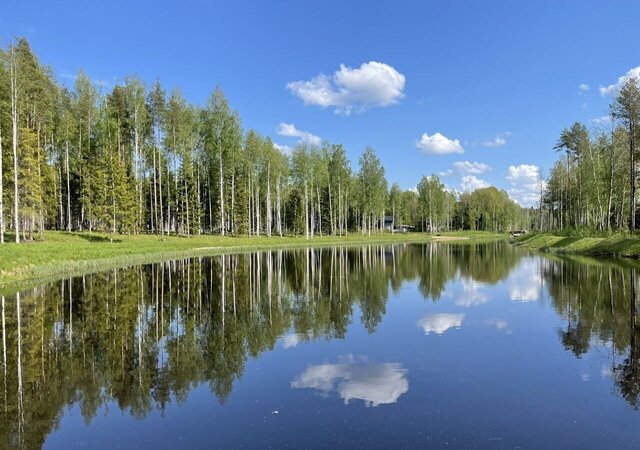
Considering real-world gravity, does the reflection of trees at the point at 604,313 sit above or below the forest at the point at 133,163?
below

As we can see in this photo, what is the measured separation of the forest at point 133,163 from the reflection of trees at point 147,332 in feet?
57.5

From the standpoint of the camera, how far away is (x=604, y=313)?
16.4 metres

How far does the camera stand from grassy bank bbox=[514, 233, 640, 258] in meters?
40.6

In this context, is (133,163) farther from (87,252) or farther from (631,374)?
(631,374)

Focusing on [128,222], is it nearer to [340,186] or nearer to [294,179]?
[294,179]

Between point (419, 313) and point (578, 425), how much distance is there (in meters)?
10.1

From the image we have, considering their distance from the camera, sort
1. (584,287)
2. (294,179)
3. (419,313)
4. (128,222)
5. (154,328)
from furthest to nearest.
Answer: (294,179) → (128,222) → (584,287) → (419,313) → (154,328)

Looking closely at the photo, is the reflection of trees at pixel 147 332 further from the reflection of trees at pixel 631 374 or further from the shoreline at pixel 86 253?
the reflection of trees at pixel 631 374

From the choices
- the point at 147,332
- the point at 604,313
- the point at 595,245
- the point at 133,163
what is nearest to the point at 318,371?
the point at 147,332

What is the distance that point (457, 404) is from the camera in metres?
8.33

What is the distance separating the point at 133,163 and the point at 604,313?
61022 mm

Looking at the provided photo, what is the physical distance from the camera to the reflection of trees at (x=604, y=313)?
9.97m

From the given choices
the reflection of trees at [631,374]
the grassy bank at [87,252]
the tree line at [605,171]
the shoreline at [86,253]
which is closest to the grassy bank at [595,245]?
the tree line at [605,171]

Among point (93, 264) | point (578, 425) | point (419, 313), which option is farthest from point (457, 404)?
point (93, 264)
